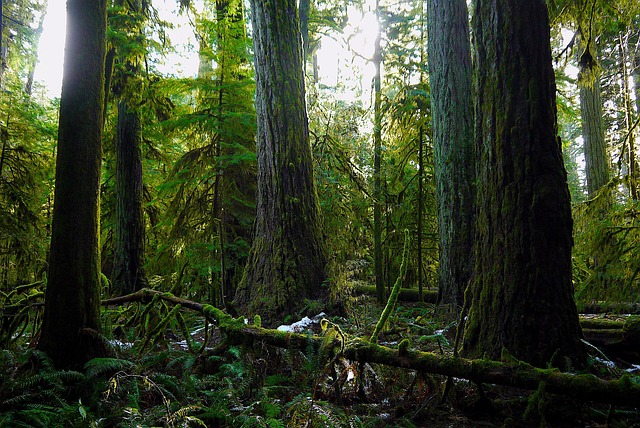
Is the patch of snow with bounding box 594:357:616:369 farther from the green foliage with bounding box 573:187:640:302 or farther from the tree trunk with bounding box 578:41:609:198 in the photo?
the tree trunk with bounding box 578:41:609:198

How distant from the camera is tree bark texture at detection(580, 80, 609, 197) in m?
11.2

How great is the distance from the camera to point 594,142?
1155 cm

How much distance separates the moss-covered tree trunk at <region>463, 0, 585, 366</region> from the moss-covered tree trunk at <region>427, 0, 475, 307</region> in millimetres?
2867

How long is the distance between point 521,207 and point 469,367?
1.32 metres

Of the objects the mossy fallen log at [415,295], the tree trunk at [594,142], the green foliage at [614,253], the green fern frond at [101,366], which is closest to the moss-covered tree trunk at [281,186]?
the green fern frond at [101,366]

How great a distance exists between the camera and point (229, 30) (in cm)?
732

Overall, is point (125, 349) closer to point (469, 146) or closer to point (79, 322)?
point (79, 322)

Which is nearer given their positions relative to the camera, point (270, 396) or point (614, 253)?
point (270, 396)

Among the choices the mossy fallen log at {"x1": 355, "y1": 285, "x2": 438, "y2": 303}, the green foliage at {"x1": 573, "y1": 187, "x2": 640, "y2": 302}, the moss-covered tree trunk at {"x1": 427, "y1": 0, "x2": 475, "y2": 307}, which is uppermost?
the moss-covered tree trunk at {"x1": 427, "y1": 0, "x2": 475, "y2": 307}

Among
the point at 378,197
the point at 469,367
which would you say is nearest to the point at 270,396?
the point at 469,367

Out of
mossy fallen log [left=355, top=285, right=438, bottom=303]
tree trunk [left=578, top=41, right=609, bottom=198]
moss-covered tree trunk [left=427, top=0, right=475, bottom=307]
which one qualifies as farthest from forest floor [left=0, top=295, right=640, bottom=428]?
tree trunk [left=578, top=41, right=609, bottom=198]

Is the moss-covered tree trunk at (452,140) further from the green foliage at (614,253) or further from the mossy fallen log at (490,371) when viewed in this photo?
the mossy fallen log at (490,371)

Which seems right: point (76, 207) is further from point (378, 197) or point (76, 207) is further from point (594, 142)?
point (594, 142)

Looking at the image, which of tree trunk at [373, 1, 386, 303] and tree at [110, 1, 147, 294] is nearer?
tree trunk at [373, 1, 386, 303]
